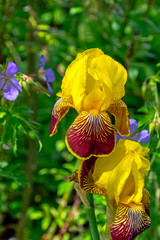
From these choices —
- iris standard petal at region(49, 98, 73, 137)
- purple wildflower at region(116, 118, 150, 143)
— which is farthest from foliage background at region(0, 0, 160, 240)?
iris standard petal at region(49, 98, 73, 137)

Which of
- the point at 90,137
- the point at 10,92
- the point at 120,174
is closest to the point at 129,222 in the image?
the point at 120,174

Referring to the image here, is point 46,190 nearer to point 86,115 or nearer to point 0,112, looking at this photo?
point 0,112

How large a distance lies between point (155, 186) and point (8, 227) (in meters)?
1.18

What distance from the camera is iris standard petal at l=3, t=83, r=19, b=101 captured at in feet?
3.92

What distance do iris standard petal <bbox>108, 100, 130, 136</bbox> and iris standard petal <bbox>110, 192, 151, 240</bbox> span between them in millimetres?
189

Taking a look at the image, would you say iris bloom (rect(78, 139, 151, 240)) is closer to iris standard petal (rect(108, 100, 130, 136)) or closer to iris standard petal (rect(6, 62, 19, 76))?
iris standard petal (rect(108, 100, 130, 136))

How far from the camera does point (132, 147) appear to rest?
100 centimetres

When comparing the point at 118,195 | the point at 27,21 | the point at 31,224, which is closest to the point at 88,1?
the point at 27,21

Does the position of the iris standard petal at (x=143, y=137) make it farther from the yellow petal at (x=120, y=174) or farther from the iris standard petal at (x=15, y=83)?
the iris standard petal at (x=15, y=83)

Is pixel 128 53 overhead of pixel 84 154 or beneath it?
beneath

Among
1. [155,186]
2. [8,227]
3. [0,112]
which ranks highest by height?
[0,112]

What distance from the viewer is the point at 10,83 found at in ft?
4.04

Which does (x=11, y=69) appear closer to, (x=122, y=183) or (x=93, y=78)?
(x=93, y=78)

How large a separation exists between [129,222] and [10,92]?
0.52 m
